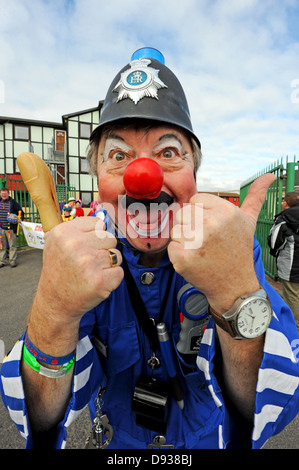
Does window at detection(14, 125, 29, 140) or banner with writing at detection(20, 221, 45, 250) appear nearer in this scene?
banner with writing at detection(20, 221, 45, 250)

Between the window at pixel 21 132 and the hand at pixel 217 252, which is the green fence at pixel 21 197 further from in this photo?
the window at pixel 21 132

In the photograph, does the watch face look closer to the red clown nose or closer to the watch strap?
the watch strap

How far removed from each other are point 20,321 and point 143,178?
354 centimetres

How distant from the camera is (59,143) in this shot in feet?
56.6

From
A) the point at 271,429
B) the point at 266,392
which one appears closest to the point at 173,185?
the point at 266,392

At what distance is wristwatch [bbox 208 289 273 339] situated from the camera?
70 centimetres

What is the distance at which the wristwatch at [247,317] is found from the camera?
2.29 feet

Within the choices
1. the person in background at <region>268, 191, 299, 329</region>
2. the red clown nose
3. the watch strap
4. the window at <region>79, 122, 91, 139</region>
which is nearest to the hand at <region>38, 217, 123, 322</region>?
the red clown nose

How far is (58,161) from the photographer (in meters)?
16.4

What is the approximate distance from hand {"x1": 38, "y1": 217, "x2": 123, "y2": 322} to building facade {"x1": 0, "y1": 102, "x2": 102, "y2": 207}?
16.5 meters

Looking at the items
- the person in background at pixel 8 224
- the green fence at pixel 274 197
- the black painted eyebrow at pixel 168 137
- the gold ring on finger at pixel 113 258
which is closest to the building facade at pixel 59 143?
the person in background at pixel 8 224

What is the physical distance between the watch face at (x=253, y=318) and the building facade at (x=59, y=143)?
16.7 metres

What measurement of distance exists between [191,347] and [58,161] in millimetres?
17291

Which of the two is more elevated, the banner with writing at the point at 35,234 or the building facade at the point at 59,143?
the building facade at the point at 59,143
